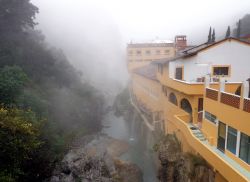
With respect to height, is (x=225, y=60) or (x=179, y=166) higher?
(x=225, y=60)

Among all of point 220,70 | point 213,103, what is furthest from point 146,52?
point 213,103

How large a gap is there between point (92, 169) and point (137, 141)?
47.4ft

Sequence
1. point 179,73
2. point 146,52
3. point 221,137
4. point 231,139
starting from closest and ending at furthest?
1. point 231,139
2. point 221,137
3. point 179,73
4. point 146,52

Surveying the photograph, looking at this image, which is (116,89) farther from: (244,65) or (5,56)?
(244,65)

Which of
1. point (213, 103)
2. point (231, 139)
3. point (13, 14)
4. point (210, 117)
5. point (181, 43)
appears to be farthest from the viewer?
point (13, 14)

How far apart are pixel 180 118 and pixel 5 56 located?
75.0 ft

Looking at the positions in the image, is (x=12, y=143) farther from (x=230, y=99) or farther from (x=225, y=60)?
(x=225, y=60)

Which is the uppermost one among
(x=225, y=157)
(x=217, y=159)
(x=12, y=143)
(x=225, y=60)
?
(x=225, y=60)

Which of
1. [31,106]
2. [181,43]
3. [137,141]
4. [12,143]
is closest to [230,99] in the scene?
[12,143]

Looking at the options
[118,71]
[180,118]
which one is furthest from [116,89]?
[180,118]

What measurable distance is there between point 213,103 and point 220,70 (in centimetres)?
675

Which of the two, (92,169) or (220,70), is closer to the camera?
(220,70)

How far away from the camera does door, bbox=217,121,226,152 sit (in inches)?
592

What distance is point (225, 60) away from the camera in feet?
70.0
